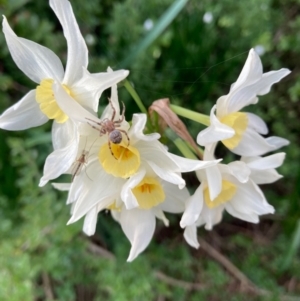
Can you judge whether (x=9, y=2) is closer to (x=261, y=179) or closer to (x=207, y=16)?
(x=207, y=16)

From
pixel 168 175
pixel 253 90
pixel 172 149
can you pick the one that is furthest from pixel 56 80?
pixel 172 149

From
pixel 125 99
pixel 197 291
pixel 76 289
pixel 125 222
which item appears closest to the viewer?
pixel 125 222

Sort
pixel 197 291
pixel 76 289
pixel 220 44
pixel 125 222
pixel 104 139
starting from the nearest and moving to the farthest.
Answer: pixel 104 139 → pixel 125 222 → pixel 220 44 → pixel 197 291 → pixel 76 289

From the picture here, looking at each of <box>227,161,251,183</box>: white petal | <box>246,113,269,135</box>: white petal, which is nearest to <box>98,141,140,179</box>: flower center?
<box>227,161,251,183</box>: white petal

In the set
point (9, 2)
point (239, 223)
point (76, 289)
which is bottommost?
point (239, 223)

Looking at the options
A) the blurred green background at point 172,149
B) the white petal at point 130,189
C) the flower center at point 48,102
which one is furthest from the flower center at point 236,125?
the blurred green background at point 172,149

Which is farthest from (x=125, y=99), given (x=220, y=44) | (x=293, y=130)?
(x=293, y=130)

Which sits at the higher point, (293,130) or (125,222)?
(125,222)
